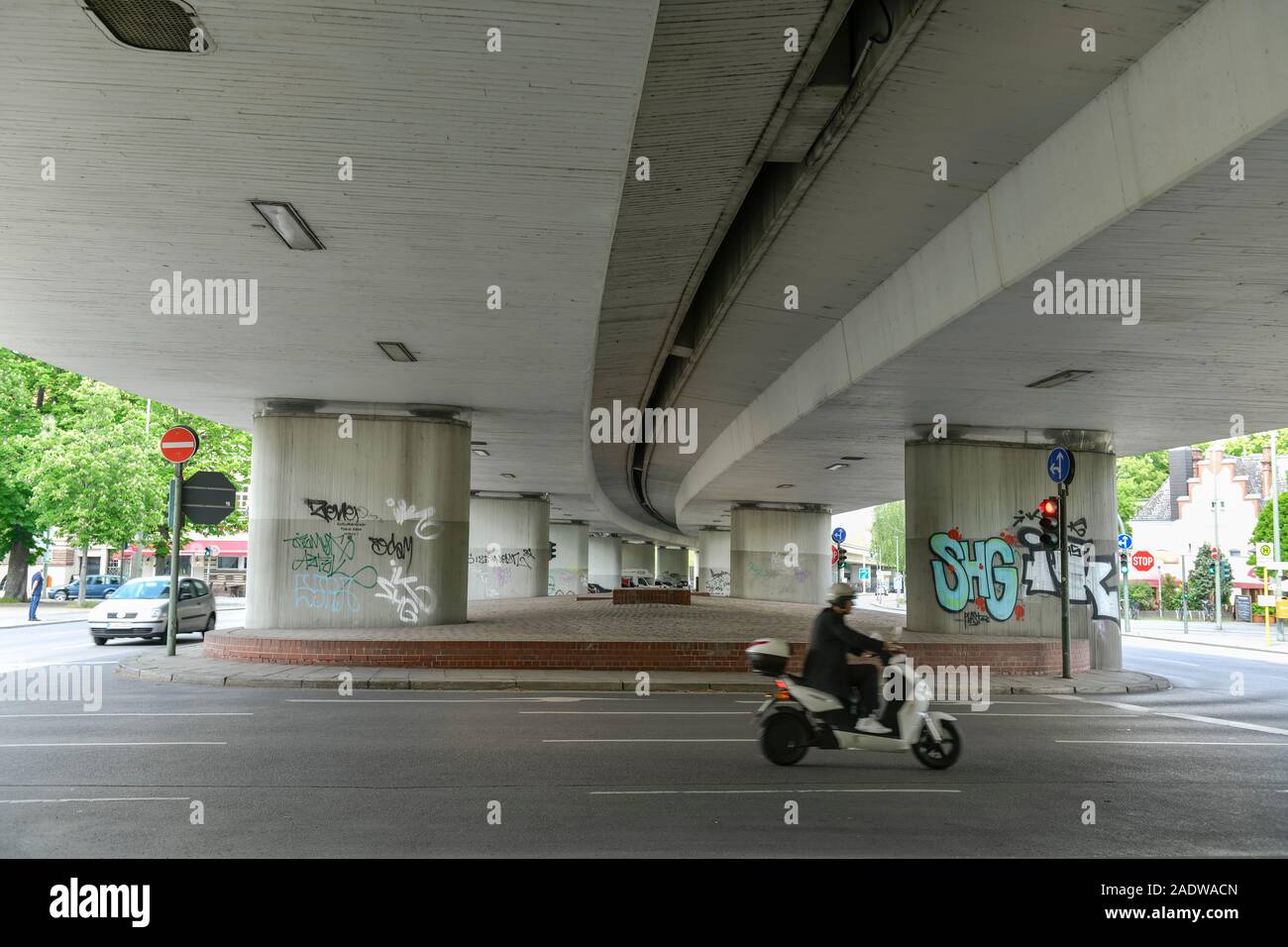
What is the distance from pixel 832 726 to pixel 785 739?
1.53 feet

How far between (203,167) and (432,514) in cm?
1347

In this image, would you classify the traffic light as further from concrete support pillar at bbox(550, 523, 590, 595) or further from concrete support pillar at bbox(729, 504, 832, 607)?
concrete support pillar at bbox(550, 523, 590, 595)

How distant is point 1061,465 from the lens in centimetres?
1808

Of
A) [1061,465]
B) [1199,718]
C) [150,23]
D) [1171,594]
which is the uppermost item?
[150,23]

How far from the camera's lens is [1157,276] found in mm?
10461

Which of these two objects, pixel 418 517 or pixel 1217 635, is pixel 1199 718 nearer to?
pixel 418 517

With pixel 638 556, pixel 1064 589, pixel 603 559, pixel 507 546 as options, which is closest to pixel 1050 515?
pixel 1064 589

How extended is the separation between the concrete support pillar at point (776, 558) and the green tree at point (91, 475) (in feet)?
86.2

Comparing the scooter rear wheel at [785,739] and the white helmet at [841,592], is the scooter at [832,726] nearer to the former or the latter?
the scooter rear wheel at [785,739]

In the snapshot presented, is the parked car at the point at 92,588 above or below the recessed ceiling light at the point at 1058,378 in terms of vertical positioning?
below

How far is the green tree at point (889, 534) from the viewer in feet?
349

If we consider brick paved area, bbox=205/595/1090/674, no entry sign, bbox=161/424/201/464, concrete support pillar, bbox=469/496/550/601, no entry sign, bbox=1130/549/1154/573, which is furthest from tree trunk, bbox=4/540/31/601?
no entry sign, bbox=1130/549/1154/573

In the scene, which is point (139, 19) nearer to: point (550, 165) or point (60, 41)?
point (60, 41)

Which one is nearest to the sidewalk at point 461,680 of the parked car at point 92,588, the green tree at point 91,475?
the green tree at point 91,475
